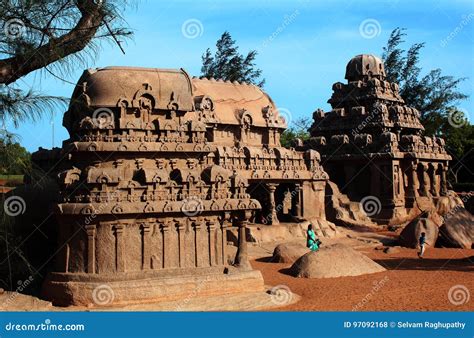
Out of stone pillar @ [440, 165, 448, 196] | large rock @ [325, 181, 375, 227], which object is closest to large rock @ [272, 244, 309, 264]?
large rock @ [325, 181, 375, 227]

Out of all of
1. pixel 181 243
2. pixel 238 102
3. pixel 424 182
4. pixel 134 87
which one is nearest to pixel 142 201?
pixel 181 243

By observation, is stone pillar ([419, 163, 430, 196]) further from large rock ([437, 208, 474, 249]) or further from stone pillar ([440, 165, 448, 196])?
large rock ([437, 208, 474, 249])

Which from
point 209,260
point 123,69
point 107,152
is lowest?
point 209,260

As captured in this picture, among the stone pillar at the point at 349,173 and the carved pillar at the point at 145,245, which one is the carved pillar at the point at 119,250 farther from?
the stone pillar at the point at 349,173

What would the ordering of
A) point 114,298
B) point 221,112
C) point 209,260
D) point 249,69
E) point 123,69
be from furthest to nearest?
point 249,69, point 221,112, point 123,69, point 209,260, point 114,298

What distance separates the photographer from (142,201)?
48.1 ft

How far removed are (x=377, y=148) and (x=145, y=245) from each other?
915 inches

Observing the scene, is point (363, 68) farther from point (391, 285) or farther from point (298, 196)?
point (391, 285)

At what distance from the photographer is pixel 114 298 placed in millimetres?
13773

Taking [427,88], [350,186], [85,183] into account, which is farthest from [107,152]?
[427,88]

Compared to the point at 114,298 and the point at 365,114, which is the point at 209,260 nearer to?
the point at 114,298

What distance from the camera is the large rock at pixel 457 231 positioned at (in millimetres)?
25844

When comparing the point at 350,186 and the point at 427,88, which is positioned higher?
the point at 427,88

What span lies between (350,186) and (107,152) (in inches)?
949
